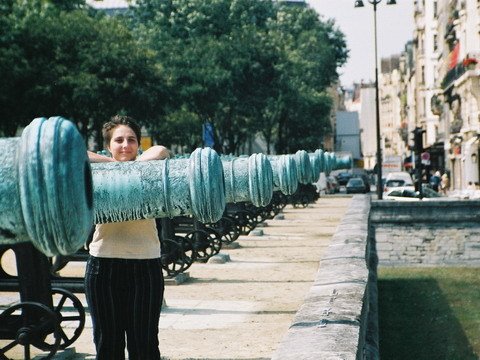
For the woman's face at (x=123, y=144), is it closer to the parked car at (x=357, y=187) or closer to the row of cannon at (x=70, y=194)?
the row of cannon at (x=70, y=194)

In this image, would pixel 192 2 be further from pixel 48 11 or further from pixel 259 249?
pixel 259 249

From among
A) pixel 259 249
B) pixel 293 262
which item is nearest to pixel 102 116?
pixel 259 249

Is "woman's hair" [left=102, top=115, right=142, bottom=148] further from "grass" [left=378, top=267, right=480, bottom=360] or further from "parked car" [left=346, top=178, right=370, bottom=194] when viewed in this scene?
"parked car" [left=346, top=178, right=370, bottom=194]

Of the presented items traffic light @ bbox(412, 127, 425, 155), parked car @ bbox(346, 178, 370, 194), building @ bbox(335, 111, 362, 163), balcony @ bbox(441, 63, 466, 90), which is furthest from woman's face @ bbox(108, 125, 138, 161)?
building @ bbox(335, 111, 362, 163)

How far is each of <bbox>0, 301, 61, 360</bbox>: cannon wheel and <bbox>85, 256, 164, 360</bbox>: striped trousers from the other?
193 cm

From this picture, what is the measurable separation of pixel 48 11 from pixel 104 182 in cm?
3137

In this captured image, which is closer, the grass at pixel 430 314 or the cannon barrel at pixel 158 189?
the cannon barrel at pixel 158 189

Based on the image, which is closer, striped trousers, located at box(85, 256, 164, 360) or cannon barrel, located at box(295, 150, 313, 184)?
striped trousers, located at box(85, 256, 164, 360)

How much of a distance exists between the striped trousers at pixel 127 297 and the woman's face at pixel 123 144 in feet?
1.83

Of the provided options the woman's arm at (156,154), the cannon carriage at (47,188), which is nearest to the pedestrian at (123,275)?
the woman's arm at (156,154)

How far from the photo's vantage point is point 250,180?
17.6ft

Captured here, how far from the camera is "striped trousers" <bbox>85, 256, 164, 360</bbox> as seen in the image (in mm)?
5238

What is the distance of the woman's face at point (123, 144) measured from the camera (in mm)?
5008

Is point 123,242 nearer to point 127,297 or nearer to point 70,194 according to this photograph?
point 127,297
